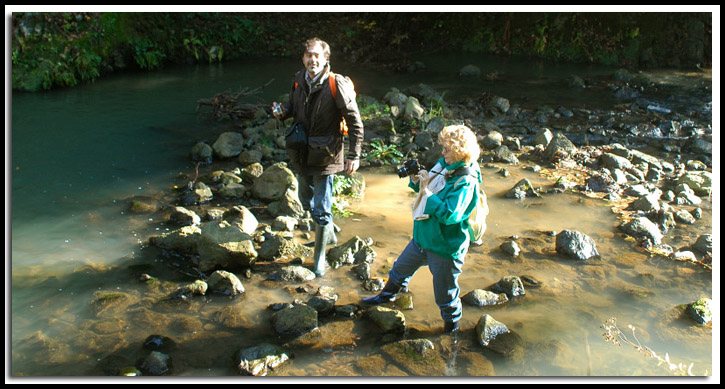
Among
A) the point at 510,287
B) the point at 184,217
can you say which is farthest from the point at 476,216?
the point at 184,217

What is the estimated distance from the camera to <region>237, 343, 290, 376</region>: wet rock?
4184 mm

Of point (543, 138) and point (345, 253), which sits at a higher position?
point (543, 138)

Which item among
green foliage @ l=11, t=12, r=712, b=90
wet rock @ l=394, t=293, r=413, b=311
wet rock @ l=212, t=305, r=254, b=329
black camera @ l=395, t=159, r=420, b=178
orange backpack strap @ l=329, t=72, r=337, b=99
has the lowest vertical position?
wet rock @ l=394, t=293, r=413, b=311

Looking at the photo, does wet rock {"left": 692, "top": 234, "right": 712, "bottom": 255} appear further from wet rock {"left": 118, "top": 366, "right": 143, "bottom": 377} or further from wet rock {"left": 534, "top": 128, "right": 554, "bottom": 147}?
wet rock {"left": 118, "top": 366, "right": 143, "bottom": 377}

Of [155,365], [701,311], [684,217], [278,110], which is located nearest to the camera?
[155,365]

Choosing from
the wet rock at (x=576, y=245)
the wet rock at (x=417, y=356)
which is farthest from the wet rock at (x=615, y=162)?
the wet rock at (x=417, y=356)

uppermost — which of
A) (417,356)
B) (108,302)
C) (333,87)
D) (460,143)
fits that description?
(333,87)

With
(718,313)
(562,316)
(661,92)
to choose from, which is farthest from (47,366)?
(661,92)

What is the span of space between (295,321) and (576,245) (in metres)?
3.12

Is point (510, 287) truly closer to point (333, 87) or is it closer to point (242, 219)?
point (333, 87)

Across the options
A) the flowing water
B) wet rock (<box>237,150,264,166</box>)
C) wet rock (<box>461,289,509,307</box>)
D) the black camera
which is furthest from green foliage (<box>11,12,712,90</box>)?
wet rock (<box>461,289,509,307</box>)

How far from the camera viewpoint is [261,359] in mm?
4246

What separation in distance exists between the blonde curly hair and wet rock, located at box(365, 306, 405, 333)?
142 centimetres

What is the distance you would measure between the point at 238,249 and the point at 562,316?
3.01 meters
